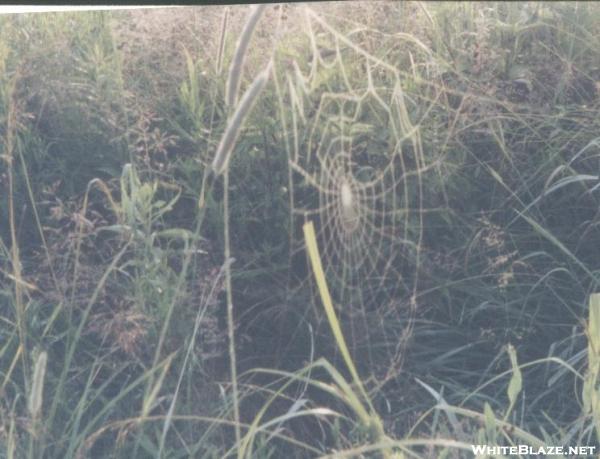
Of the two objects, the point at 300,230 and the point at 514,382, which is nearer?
the point at 514,382

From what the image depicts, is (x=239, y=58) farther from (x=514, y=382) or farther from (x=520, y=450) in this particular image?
(x=520, y=450)

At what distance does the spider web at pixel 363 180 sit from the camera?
2.41m

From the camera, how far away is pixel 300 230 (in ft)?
8.04

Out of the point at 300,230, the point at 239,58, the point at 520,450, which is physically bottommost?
the point at 520,450

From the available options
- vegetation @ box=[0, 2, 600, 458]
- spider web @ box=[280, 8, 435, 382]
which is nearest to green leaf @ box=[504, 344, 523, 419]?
vegetation @ box=[0, 2, 600, 458]

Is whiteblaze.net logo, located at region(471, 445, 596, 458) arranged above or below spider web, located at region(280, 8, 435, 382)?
below

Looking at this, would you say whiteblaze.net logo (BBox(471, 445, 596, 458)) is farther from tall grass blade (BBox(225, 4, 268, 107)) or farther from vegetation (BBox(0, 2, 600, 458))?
tall grass blade (BBox(225, 4, 268, 107))

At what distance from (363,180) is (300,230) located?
192 mm

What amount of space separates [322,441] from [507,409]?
0.44m

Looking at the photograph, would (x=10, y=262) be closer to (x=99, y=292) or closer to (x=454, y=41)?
(x=99, y=292)

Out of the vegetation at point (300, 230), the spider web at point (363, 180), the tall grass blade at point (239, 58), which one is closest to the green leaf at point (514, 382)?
the vegetation at point (300, 230)

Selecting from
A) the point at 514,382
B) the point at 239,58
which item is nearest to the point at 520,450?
the point at 514,382

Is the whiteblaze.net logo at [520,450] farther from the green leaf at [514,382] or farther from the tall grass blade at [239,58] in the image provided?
the tall grass blade at [239,58]

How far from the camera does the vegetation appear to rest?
2365 mm
